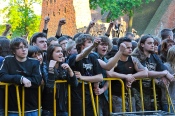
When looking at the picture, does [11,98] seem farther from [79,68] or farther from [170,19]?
[170,19]

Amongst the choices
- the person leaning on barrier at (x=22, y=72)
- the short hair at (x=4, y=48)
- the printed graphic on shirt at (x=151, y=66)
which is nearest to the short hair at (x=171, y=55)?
the printed graphic on shirt at (x=151, y=66)

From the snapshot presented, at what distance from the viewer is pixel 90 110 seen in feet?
20.0

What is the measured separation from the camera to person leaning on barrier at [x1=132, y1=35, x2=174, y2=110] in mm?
6871

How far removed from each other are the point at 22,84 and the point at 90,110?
4.39ft

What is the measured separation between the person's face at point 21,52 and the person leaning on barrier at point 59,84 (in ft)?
1.41

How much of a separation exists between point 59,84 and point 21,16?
37453mm

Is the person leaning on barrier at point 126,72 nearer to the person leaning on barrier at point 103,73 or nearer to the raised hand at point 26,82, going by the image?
the person leaning on barrier at point 103,73

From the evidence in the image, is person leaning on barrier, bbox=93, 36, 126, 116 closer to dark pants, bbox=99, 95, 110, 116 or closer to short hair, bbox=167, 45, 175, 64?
dark pants, bbox=99, 95, 110, 116

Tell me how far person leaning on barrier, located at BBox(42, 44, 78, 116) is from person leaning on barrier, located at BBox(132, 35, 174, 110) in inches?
66.7

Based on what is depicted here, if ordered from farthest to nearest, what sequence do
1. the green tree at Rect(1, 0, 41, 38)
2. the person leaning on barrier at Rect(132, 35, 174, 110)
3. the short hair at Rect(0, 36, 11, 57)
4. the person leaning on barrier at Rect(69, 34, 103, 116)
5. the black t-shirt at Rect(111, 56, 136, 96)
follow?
the green tree at Rect(1, 0, 41, 38), the person leaning on barrier at Rect(132, 35, 174, 110), the black t-shirt at Rect(111, 56, 136, 96), the short hair at Rect(0, 36, 11, 57), the person leaning on barrier at Rect(69, 34, 103, 116)

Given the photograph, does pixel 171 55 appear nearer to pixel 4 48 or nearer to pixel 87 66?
pixel 87 66

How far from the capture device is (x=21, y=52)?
5500mm

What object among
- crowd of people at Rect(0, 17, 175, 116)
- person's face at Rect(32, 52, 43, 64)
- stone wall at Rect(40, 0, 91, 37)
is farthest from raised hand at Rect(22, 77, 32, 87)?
stone wall at Rect(40, 0, 91, 37)

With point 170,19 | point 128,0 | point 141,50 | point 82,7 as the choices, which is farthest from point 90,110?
point 170,19
